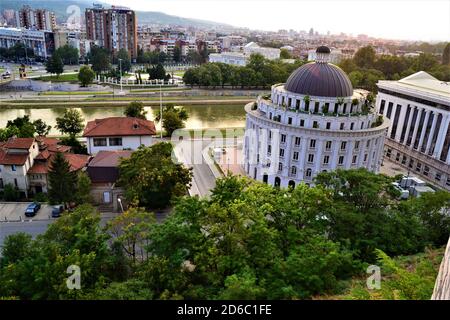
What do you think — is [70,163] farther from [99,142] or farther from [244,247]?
[244,247]

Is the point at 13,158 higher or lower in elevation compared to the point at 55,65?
A: lower

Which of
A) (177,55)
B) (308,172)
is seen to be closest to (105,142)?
(308,172)

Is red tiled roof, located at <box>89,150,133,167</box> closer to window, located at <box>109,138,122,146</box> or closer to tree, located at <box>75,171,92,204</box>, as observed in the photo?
tree, located at <box>75,171,92,204</box>

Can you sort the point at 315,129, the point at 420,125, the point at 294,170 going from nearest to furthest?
the point at 315,129
the point at 294,170
the point at 420,125

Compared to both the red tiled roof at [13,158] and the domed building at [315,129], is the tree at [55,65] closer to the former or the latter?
the red tiled roof at [13,158]

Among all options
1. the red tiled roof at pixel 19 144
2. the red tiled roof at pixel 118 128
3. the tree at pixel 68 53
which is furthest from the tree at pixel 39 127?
the tree at pixel 68 53

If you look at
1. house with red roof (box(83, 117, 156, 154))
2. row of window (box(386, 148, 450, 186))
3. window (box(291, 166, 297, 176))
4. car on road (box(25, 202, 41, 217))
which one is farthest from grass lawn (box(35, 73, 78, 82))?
row of window (box(386, 148, 450, 186))
